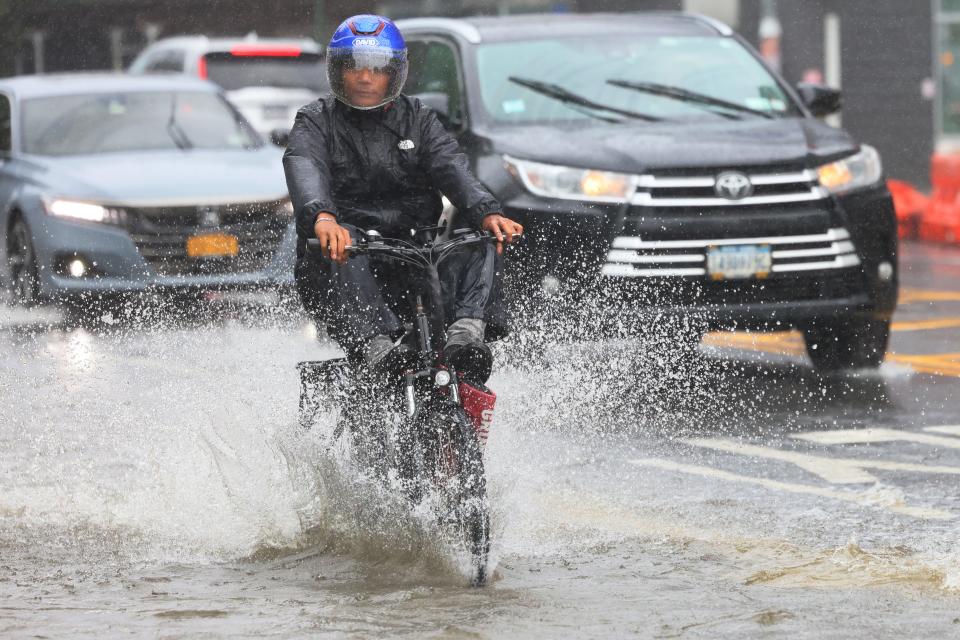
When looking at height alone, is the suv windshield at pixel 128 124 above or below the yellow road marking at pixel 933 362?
above

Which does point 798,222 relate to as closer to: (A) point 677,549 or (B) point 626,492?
(B) point 626,492

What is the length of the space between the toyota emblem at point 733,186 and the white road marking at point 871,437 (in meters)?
1.60

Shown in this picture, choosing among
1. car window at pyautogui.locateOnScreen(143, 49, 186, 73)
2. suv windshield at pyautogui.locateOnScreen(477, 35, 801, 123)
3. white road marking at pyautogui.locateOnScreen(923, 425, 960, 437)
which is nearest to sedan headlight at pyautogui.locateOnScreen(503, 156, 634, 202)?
suv windshield at pyautogui.locateOnScreen(477, 35, 801, 123)

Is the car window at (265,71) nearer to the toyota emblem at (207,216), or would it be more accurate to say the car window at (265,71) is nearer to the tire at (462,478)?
the toyota emblem at (207,216)

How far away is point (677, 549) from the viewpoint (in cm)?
627

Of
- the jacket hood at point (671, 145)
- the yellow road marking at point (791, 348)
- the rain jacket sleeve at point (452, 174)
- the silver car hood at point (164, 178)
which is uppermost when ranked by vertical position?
the rain jacket sleeve at point (452, 174)

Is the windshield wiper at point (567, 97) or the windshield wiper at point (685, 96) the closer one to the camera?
the windshield wiper at point (567, 97)

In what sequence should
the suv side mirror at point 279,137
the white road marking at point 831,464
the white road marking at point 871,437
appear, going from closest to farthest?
the white road marking at point 831,464
the white road marking at point 871,437
the suv side mirror at point 279,137

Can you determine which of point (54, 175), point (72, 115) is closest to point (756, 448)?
point (54, 175)

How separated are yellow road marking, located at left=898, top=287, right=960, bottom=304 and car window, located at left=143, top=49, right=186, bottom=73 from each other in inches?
392

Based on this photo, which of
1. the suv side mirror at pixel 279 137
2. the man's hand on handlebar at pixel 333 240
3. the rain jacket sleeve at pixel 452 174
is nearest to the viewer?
the man's hand on handlebar at pixel 333 240

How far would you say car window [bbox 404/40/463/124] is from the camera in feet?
36.3

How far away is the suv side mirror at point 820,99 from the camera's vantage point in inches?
451

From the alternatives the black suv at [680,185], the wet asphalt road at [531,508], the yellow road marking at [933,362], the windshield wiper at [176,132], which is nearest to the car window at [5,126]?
the windshield wiper at [176,132]
